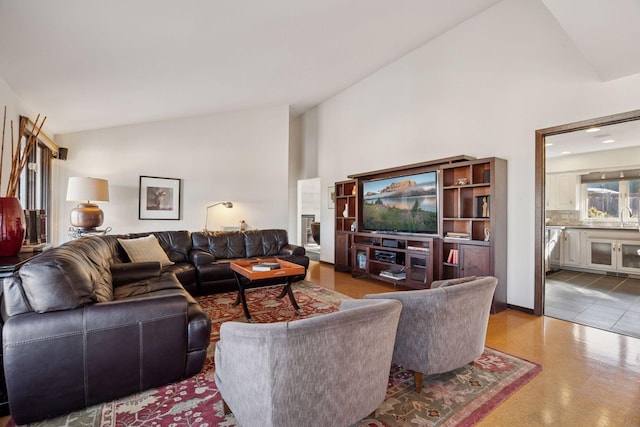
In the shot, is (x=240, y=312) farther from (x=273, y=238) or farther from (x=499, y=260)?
(x=499, y=260)

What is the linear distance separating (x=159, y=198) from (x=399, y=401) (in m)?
5.36

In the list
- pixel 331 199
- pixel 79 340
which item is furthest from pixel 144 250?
pixel 331 199

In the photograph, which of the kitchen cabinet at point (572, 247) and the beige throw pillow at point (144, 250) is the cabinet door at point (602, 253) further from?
the beige throw pillow at point (144, 250)

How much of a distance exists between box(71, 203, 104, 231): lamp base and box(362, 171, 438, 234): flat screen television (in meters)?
4.28

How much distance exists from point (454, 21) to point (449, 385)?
175 inches

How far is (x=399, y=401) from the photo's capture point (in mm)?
1813

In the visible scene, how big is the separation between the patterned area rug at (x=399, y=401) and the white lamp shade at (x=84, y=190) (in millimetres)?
3427

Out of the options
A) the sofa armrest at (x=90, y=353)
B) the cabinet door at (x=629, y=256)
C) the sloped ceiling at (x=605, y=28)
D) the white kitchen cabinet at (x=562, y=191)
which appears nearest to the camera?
the sofa armrest at (x=90, y=353)

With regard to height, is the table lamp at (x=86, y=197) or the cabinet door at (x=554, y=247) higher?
the table lamp at (x=86, y=197)

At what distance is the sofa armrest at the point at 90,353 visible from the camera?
1.54m

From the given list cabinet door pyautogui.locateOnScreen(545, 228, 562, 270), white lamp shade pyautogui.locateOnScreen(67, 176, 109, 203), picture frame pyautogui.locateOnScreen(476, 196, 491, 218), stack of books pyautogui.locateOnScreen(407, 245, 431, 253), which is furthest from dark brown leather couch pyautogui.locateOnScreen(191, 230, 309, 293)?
cabinet door pyautogui.locateOnScreen(545, 228, 562, 270)

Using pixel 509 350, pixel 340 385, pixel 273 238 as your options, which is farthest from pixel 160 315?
pixel 273 238

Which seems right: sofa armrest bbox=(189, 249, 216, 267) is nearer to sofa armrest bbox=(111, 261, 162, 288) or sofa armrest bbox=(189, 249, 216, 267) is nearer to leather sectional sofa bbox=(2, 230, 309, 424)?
sofa armrest bbox=(111, 261, 162, 288)

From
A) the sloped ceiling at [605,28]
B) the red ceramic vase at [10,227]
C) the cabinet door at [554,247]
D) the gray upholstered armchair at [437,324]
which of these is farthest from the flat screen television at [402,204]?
the red ceramic vase at [10,227]
